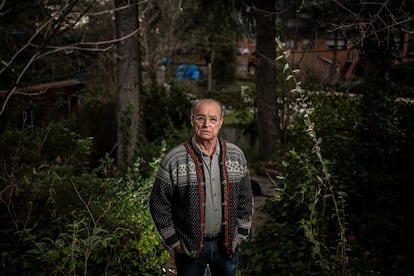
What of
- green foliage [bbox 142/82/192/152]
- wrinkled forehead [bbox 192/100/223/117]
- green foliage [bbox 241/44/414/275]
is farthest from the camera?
green foliage [bbox 142/82/192/152]

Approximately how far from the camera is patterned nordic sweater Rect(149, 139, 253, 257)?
2.97m

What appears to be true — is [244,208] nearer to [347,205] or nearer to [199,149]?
[199,149]

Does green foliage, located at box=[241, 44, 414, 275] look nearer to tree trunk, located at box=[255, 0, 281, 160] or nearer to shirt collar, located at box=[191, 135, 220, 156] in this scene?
shirt collar, located at box=[191, 135, 220, 156]

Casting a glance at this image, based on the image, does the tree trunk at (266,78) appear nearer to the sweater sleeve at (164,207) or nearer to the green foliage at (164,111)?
the green foliage at (164,111)

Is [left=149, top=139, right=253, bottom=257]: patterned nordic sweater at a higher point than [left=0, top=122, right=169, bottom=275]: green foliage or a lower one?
higher

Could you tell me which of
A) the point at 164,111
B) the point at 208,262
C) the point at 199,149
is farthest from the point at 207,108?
the point at 164,111

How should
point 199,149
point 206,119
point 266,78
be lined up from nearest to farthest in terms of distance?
point 206,119, point 199,149, point 266,78

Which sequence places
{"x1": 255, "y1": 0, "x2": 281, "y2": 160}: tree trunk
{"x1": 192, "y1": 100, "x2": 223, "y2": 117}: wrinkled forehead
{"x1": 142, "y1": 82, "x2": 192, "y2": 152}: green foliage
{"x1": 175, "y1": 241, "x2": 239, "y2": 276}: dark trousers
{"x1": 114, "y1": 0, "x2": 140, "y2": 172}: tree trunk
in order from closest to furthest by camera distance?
{"x1": 192, "y1": 100, "x2": 223, "y2": 117}: wrinkled forehead
{"x1": 175, "y1": 241, "x2": 239, "y2": 276}: dark trousers
{"x1": 114, "y1": 0, "x2": 140, "y2": 172}: tree trunk
{"x1": 255, "y1": 0, "x2": 281, "y2": 160}: tree trunk
{"x1": 142, "y1": 82, "x2": 192, "y2": 152}: green foliage

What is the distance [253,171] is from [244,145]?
2.17 m

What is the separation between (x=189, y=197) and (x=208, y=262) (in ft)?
1.62

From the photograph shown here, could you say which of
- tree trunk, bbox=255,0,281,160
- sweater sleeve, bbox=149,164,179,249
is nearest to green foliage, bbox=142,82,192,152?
tree trunk, bbox=255,0,281,160

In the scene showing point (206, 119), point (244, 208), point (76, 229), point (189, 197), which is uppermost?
point (206, 119)

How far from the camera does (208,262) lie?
3156 millimetres

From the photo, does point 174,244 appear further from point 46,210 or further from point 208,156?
point 46,210
